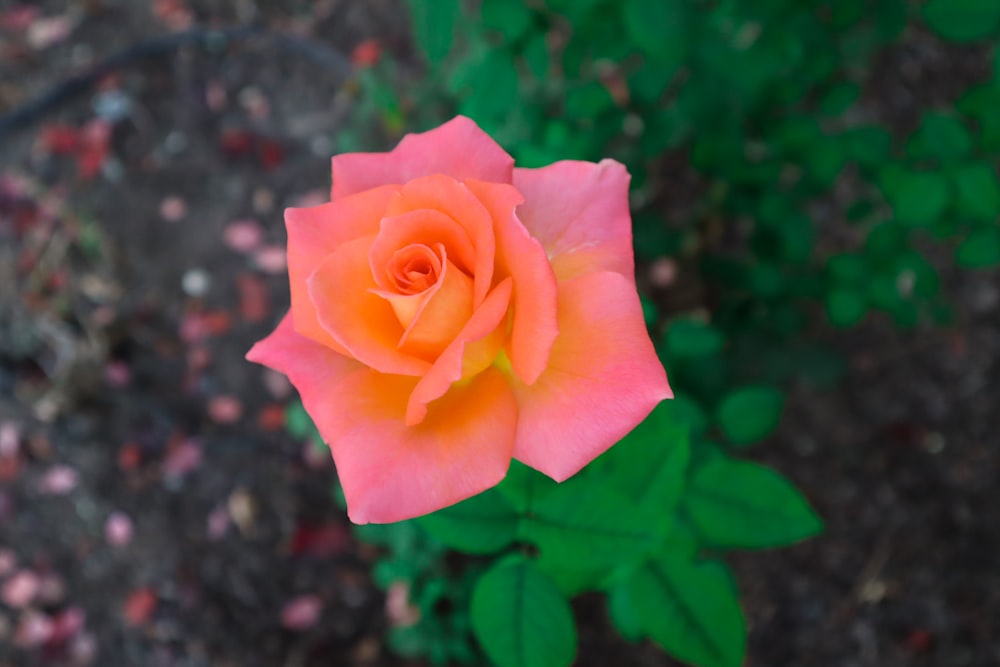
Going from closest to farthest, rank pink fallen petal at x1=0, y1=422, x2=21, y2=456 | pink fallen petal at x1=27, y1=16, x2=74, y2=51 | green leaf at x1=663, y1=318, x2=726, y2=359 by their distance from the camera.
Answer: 1. green leaf at x1=663, y1=318, x2=726, y2=359
2. pink fallen petal at x1=0, y1=422, x2=21, y2=456
3. pink fallen petal at x1=27, y1=16, x2=74, y2=51

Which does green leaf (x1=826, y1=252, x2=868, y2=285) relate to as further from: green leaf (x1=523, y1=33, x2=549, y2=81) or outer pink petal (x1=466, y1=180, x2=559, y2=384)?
outer pink petal (x1=466, y1=180, x2=559, y2=384)

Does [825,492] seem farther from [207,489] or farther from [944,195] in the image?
[207,489]

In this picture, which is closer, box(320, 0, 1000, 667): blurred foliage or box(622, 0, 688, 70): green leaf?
box(320, 0, 1000, 667): blurred foliage

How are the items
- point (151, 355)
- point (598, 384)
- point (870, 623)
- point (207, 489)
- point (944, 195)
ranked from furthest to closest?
1. point (151, 355)
2. point (207, 489)
3. point (870, 623)
4. point (944, 195)
5. point (598, 384)

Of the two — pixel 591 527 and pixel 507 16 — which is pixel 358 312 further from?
pixel 507 16

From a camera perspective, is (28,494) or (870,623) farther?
(28,494)

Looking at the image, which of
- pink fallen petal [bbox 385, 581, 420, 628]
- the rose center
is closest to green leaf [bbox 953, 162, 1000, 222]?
the rose center

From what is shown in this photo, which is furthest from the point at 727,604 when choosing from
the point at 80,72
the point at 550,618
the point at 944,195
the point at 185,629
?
the point at 80,72
